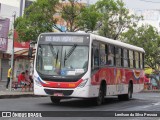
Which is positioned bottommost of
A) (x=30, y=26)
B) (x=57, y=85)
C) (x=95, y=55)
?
(x=57, y=85)

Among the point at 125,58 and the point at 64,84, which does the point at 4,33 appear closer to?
the point at 125,58

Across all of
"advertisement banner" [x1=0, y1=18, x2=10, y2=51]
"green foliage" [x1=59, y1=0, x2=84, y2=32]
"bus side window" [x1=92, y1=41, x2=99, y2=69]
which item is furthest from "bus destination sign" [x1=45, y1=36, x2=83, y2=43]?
"advertisement banner" [x1=0, y1=18, x2=10, y2=51]

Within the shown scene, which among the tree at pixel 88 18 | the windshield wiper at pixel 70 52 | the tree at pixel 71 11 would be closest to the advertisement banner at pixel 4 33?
the tree at pixel 71 11

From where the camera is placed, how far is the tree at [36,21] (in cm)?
3000

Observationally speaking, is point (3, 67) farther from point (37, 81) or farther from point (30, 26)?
point (37, 81)

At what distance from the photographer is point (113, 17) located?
42.0 metres

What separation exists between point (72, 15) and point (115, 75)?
10.7 meters

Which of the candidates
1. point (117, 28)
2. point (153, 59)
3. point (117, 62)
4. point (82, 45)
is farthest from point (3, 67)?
point (82, 45)

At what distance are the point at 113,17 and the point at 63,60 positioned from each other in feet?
80.0

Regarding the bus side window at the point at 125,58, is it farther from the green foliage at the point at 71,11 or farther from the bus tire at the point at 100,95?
the green foliage at the point at 71,11

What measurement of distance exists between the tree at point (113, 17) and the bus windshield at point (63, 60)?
68.2 ft

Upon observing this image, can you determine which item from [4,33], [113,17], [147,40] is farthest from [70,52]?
[147,40]

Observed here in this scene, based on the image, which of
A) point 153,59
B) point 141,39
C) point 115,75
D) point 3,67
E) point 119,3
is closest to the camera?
point 115,75

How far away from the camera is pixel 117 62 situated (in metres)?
22.1
